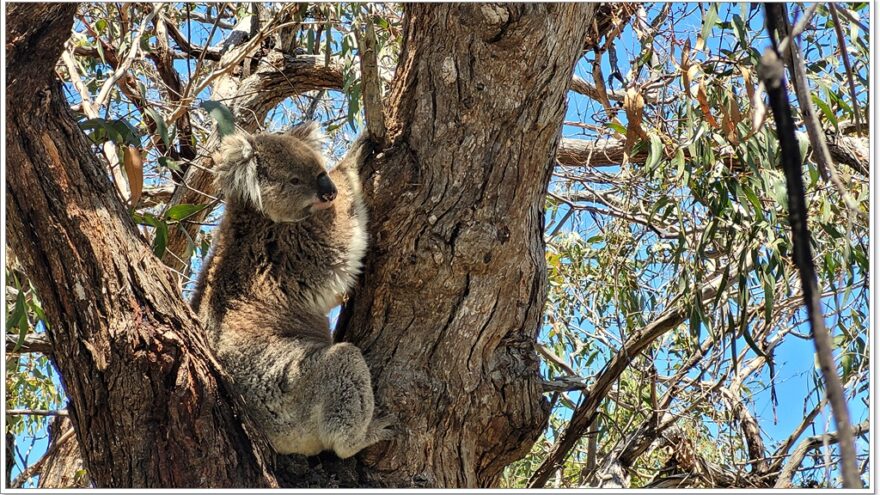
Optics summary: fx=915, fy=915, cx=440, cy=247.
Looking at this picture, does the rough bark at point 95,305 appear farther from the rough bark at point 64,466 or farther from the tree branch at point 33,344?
the rough bark at point 64,466

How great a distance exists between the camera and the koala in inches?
108

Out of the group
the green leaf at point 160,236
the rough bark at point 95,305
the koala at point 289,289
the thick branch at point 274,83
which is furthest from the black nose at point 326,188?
the thick branch at point 274,83

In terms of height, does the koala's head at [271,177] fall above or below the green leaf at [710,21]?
below

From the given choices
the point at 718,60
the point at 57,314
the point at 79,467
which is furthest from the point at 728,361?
the point at 57,314

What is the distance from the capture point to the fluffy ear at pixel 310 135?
11.8 ft

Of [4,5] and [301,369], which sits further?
[301,369]

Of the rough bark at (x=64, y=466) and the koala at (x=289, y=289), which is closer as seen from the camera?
the koala at (x=289, y=289)

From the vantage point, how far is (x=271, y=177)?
327cm

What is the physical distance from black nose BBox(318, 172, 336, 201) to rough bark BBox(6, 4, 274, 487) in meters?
0.90

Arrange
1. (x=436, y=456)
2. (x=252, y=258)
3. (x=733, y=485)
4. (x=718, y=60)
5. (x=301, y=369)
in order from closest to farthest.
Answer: (x=436, y=456) < (x=301, y=369) < (x=252, y=258) < (x=718, y=60) < (x=733, y=485)

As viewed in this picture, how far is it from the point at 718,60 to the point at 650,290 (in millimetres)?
1658

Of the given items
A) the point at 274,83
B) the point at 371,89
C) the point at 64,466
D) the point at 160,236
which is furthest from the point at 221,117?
the point at 64,466

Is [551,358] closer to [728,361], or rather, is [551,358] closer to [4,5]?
[728,361]

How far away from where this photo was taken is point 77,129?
7.38ft
